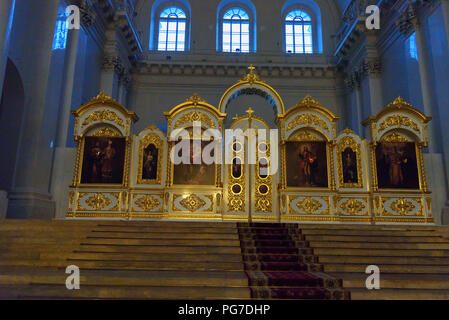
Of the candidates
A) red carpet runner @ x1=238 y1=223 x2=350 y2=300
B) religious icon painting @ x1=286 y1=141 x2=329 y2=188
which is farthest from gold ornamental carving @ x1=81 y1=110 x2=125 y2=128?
religious icon painting @ x1=286 y1=141 x2=329 y2=188

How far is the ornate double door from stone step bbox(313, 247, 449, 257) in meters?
3.16

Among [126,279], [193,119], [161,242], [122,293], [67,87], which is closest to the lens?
[122,293]

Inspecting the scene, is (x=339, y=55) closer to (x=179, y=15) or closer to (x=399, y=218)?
(x=179, y=15)

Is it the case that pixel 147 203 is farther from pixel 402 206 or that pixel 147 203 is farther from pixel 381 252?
pixel 402 206

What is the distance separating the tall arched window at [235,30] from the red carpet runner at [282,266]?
1413 centimetres

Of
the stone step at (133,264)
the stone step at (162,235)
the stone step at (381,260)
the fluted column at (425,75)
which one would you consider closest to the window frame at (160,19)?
the fluted column at (425,75)

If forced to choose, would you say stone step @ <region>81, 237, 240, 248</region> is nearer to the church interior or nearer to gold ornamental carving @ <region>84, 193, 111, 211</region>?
the church interior

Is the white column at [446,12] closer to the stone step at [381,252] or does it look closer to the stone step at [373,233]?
the stone step at [373,233]

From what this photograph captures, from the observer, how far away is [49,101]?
1001 cm

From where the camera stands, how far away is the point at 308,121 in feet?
32.1

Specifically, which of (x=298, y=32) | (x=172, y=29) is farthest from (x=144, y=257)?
(x=298, y=32)

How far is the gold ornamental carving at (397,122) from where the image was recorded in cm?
963

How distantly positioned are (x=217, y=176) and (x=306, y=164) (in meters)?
2.45

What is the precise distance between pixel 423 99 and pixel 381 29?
5.19 metres
